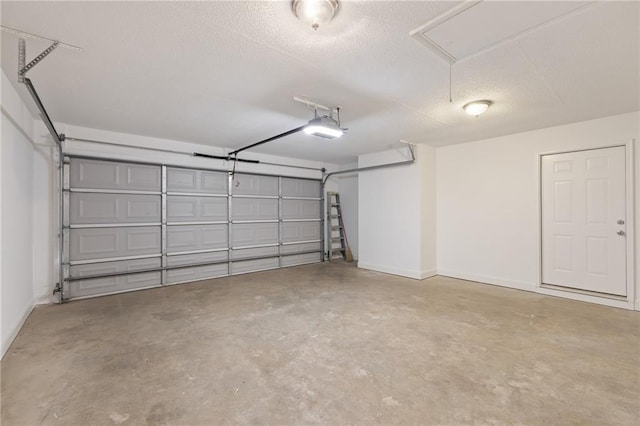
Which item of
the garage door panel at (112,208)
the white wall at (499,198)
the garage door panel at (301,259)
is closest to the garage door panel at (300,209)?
the garage door panel at (301,259)

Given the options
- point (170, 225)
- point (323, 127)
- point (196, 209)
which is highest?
point (323, 127)

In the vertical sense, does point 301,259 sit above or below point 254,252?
below

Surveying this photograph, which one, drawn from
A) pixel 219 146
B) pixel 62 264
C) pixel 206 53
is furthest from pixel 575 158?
pixel 62 264

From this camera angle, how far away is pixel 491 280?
4719 mm

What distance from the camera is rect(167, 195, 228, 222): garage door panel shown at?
494 cm

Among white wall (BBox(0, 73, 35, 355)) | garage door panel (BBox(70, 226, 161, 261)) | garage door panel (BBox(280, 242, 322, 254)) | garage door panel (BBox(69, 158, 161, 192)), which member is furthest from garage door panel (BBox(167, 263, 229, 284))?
white wall (BBox(0, 73, 35, 355))

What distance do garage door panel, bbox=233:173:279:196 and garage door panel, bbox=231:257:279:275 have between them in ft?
4.65

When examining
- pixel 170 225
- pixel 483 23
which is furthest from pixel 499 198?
pixel 170 225

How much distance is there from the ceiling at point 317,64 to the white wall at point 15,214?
324mm

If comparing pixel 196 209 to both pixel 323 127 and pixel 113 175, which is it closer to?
pixel 113 175

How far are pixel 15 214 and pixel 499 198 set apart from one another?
6310 millimetres

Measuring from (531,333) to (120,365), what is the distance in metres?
3.74

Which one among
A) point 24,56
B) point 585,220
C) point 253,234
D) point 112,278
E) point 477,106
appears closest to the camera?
point 24,56

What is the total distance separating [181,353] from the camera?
96.8 inches
